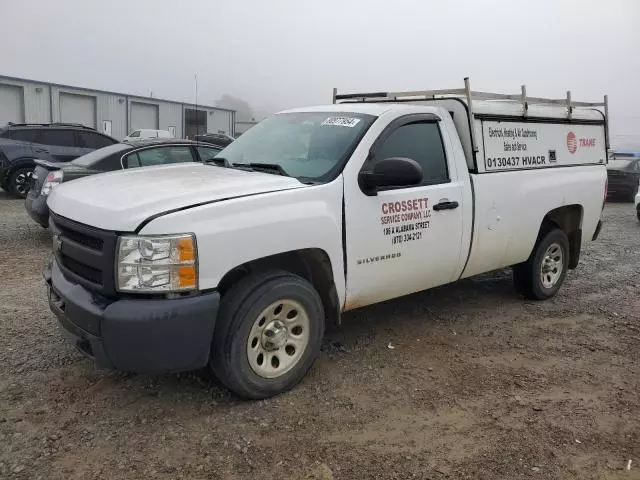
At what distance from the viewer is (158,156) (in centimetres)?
835

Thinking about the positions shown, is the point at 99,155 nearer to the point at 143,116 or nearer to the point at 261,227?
the point at 261,227

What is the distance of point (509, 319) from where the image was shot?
5355 mm

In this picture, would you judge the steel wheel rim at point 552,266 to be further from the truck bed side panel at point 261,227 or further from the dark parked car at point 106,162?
the dark parked car at point 106,162

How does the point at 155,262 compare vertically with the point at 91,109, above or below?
below

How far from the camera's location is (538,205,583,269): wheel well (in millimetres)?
5785

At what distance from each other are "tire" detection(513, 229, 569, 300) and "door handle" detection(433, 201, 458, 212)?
5.46ft

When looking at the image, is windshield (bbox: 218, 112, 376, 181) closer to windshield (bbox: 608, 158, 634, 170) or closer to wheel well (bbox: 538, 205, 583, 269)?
wheel well (bbox: 538, 205, 583, 269)

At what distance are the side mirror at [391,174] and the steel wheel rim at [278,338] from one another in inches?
38.0

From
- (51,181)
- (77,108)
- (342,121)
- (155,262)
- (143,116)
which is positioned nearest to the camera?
(155,262)

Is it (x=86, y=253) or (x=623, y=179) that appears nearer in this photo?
(x=86, y=253)

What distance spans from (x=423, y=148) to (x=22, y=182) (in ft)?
36.4

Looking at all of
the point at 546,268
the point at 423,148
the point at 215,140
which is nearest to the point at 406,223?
the point at 423,148

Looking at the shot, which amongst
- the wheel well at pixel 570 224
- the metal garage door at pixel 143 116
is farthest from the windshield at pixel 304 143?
the metal garage door at pixel 143 116

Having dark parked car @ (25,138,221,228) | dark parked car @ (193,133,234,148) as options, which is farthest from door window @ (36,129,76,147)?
dark parked car @ (25,138,221,228)
